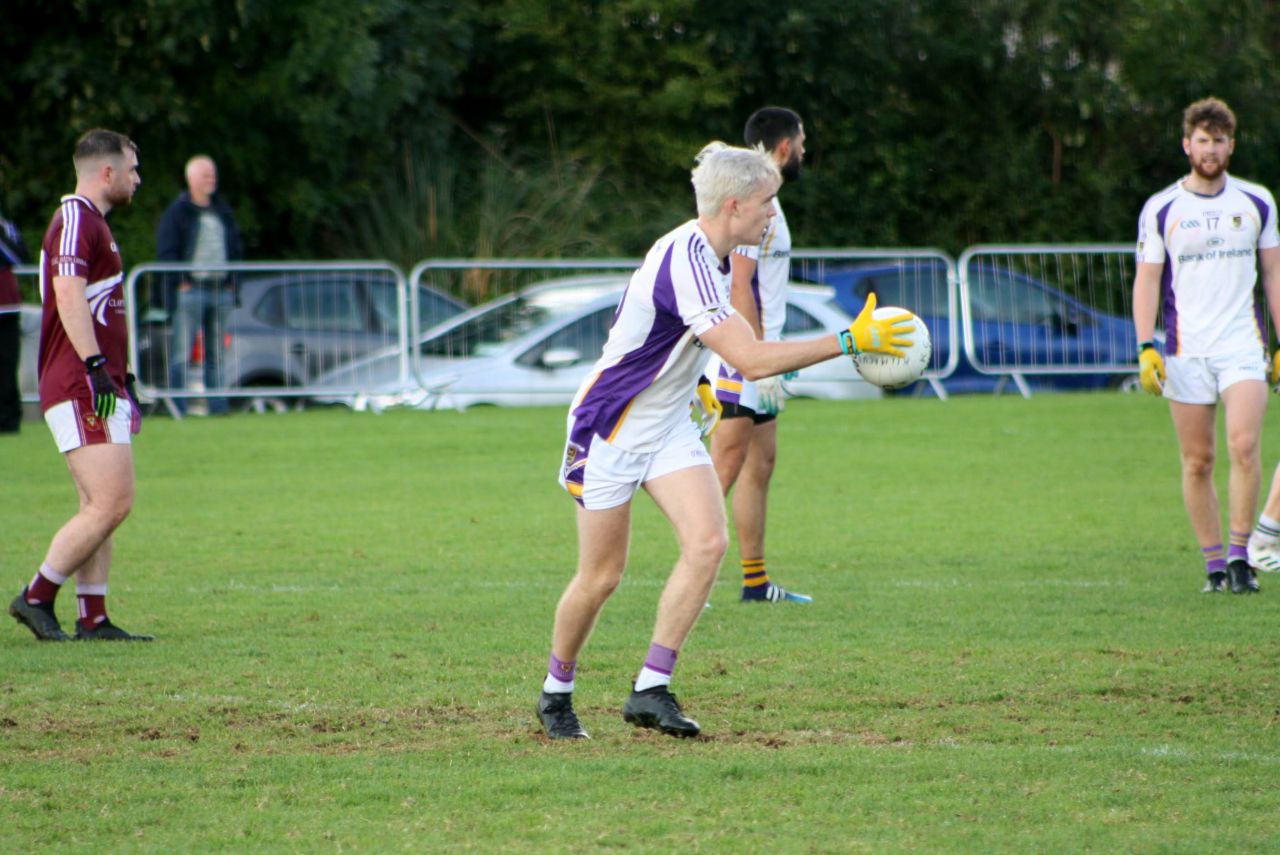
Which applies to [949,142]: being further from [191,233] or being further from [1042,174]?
[191,233]

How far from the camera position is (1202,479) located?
9242 millimetres

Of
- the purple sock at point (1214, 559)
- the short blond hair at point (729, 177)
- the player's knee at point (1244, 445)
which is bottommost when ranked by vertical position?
the purple sock at point (1214, 559)

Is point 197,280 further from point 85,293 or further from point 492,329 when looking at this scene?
point 85,293

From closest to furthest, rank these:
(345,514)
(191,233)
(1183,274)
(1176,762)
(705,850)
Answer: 1. (705,850)
2. (1176,762)
3. (1183,274)
4. (345,514)
5. (191,233)

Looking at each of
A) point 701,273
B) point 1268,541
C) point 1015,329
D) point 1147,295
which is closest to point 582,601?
point 701,273

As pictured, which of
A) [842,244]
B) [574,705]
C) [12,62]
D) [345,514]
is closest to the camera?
[574,705]

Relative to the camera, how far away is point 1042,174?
3030 cm

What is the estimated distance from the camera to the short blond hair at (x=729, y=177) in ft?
19.1

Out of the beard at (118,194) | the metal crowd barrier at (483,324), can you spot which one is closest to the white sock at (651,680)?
the beard at (118,194)

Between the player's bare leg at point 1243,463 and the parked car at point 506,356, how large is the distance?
8.97 m

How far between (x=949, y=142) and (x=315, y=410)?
16.2 metres

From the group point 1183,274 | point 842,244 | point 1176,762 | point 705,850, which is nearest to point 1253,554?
point 1183,274

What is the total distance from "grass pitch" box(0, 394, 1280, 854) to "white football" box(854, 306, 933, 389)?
1199 mm

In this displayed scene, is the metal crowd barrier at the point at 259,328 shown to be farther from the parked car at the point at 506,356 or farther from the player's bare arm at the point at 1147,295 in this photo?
the player's bare arm at the point at 1147,295
